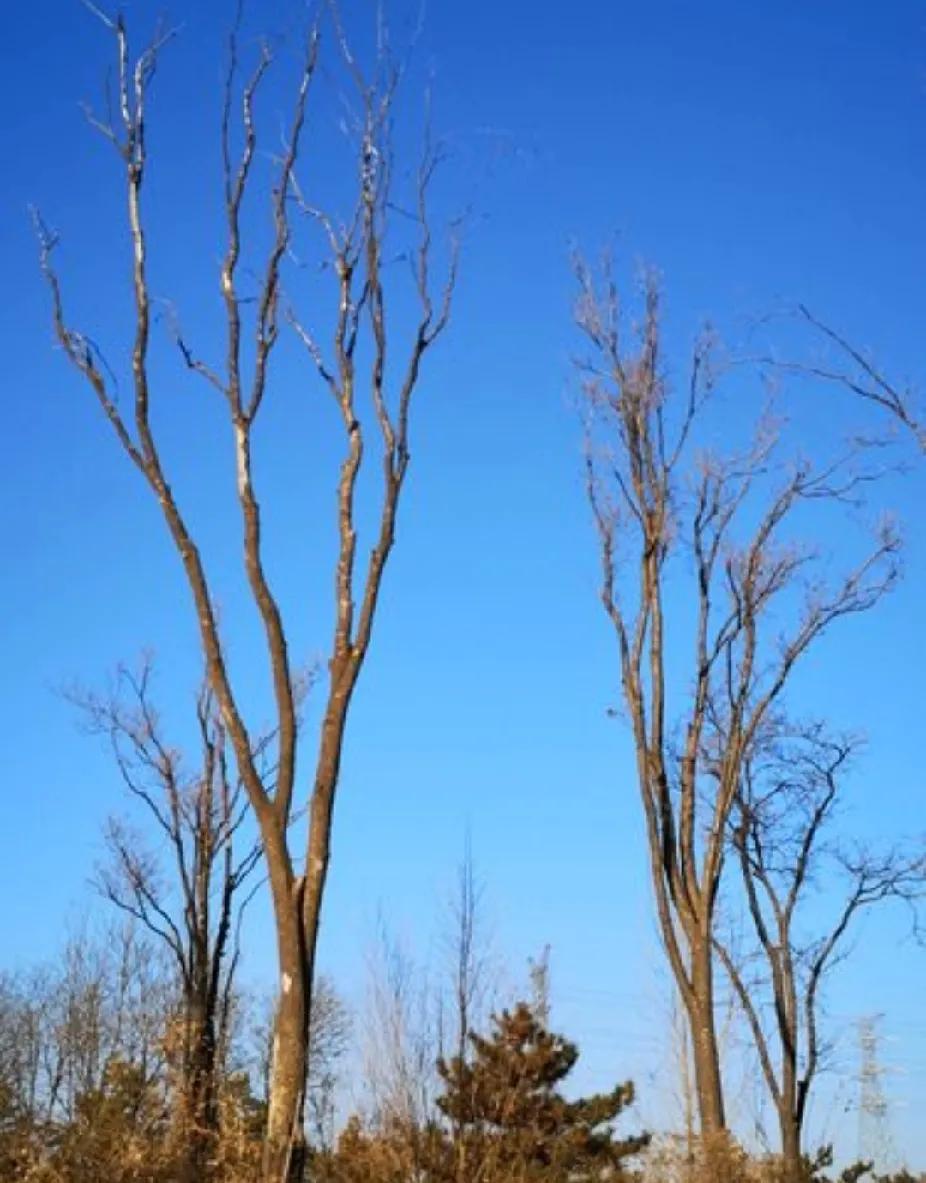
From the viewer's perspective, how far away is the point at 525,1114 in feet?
67.3

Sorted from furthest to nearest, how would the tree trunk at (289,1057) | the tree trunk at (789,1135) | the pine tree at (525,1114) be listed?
the tree trunk at (789,1135) < the pine tree at (525,1114) < the tree trunk at (289,1057)

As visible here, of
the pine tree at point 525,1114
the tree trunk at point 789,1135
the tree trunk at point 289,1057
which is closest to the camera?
the tree trunk at point 289,1057

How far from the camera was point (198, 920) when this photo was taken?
21.8 m

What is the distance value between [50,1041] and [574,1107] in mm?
28465

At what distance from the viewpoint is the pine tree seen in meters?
12.9

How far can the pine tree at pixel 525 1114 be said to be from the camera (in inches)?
509

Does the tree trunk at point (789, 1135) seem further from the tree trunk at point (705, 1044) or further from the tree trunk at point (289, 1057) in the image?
the tree trunk at point (289, 1057)

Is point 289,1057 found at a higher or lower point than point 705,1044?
lower

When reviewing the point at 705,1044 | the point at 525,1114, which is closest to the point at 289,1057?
the point at 705,1044

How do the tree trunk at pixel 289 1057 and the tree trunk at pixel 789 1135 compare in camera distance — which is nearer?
the tree trunk at pixel 289 1057

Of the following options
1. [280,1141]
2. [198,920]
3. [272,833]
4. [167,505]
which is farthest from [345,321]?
[198,920]

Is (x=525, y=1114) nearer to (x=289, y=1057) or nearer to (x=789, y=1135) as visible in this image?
(x=789, y=1135)

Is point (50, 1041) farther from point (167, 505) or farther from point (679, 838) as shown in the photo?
point (167, 505)

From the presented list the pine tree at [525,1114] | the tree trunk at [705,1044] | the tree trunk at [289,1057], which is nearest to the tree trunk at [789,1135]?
the pine tree at [525,1114]
